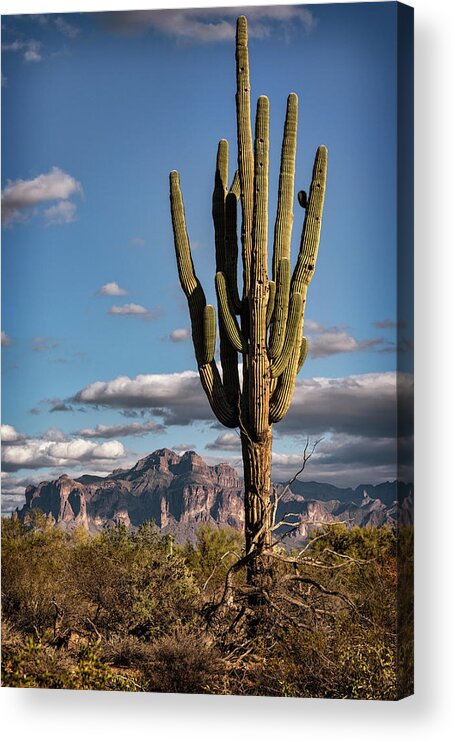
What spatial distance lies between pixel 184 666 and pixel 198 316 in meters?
2.55

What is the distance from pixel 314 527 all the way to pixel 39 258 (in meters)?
2.91

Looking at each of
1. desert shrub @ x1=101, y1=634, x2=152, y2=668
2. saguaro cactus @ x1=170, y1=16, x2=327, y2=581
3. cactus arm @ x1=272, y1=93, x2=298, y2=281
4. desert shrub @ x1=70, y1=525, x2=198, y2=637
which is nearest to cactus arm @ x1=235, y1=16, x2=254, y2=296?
saguaro cactus @ x1=170, y1=16, x2=327, y2=581

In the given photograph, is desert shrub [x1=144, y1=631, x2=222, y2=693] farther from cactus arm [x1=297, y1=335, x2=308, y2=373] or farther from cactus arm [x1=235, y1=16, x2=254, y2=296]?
cactus arm [x1=235, y1=16, x2=254, y2=296]

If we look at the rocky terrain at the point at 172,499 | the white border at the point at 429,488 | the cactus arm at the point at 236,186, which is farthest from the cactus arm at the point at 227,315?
the white border at the point at 429,488

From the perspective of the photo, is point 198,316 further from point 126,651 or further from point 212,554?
point 126,651

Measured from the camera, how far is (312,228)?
388 inches

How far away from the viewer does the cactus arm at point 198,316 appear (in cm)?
1012

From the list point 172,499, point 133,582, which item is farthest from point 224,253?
point 133,582

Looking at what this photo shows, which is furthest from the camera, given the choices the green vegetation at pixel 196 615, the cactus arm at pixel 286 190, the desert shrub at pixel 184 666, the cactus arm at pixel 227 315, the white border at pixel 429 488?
the cactus arm at pixel 227 315

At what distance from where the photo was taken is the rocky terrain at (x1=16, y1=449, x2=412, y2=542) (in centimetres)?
1001

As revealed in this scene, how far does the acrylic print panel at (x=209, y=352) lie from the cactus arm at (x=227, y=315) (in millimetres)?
18

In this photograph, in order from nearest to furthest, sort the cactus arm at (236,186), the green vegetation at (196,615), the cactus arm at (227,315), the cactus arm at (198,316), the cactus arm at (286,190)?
the green vegetation at (196,615) → the cactus arm at (286,190) → the cactus arm at (227,315) → the cactus arm at (198,316) → the cactus arm at (236,186)

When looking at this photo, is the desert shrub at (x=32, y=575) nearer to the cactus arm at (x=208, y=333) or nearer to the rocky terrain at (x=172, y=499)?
the rocky terrain at (x=172, y=499)

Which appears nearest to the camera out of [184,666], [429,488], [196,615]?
[429,488]
